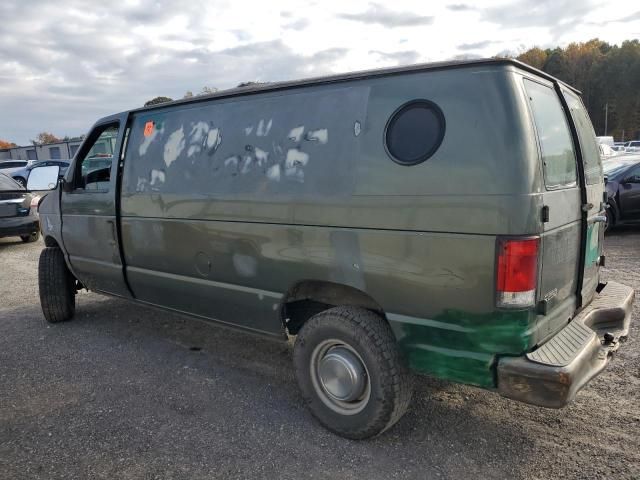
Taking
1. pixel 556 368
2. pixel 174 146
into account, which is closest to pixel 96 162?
pixel 174 146

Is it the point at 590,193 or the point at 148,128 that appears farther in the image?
the point at 148,128

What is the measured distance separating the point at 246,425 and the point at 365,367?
3.14 feet

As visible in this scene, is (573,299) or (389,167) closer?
(389,167)

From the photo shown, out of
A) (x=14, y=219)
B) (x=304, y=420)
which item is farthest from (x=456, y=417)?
(x=14, y=219)

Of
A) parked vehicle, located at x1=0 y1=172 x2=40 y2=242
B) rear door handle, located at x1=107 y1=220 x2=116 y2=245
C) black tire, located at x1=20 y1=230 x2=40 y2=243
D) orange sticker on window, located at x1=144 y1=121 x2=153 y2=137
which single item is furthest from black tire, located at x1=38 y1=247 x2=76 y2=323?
black tire, located at x1=20 y1=230 x2=40 y2=243

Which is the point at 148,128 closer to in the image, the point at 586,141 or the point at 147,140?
the point at 147,140

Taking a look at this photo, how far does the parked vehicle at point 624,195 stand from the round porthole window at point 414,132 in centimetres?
822

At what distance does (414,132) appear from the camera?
2709 millimetres

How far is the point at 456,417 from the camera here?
332cm

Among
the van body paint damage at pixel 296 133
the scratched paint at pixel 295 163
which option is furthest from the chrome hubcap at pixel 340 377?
the van body paint damage at pixel 296 133

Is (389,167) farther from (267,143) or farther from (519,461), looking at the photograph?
(519,461)

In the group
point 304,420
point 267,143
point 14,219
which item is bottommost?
point 304,420

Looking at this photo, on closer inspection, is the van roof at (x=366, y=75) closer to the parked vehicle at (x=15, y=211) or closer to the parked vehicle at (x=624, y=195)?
the parked vehicle at (x=624, y=195)

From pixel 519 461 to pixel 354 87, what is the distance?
235cm
